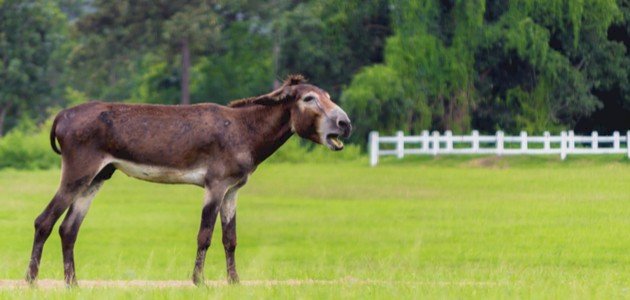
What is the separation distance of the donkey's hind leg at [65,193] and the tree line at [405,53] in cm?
3989

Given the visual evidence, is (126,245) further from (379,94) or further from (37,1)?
(37,1)

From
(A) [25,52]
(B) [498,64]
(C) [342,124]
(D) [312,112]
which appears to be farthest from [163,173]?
(A) [25,52]

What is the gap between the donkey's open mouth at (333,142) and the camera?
1217cm

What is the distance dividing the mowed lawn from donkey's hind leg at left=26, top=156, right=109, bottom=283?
431mm

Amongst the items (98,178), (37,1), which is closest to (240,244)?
(98,178)

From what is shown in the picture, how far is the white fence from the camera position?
156 ft

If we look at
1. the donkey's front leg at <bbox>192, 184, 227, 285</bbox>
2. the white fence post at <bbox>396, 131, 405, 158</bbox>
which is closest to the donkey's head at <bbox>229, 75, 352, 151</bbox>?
the donkey's front leg at <bbox>192, 184, 227, 285</bbox>

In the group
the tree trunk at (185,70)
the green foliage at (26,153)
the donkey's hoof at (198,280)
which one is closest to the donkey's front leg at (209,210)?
the donkey's hoof at (198,280)

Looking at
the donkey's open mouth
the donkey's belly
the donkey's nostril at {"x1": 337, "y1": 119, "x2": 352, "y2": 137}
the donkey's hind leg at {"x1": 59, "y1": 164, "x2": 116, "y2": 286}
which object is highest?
the donkey's nostril at {"x1": 337, "y1": 119, "x2": 352, "y2": 137}

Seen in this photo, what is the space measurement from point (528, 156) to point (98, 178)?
3526 centimetres

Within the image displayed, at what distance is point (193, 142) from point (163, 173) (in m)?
0.38

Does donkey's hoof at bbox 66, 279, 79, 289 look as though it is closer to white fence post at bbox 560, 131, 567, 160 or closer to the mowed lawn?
the mowed lawn

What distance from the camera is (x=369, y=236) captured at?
71.1 feet

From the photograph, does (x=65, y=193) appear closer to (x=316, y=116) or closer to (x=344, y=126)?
(x=316, y=116)
